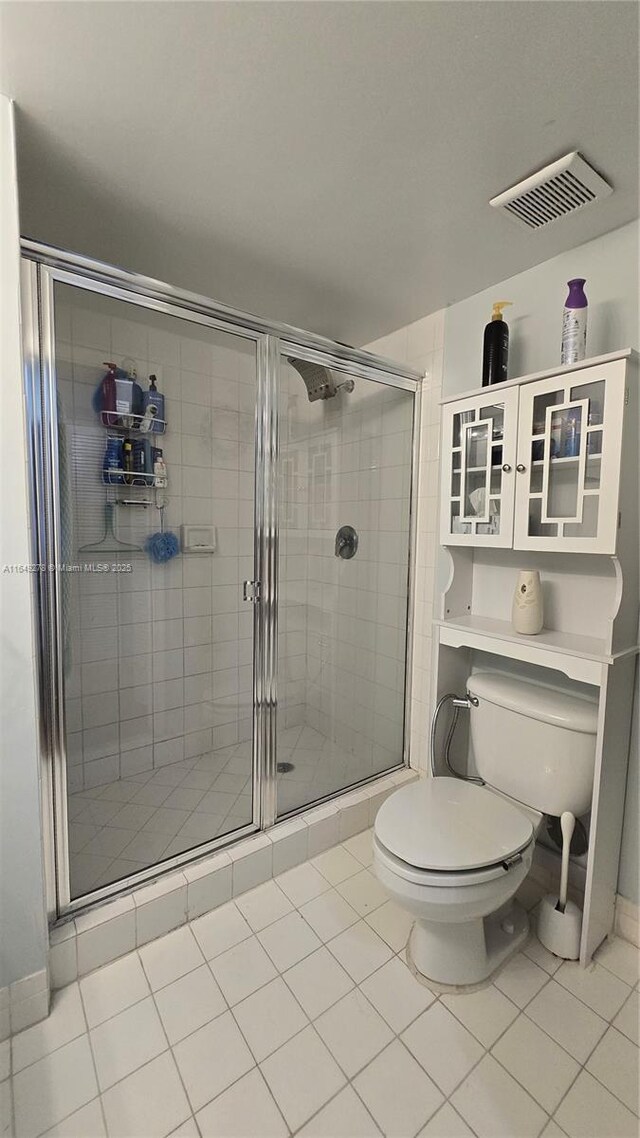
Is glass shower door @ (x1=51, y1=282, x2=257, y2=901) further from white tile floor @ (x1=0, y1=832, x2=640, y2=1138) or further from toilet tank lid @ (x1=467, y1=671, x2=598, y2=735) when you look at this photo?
toilet tank lid @ (x1=467, y1=671, x2=598, y2=735)

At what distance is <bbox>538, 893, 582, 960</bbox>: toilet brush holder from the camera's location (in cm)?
134

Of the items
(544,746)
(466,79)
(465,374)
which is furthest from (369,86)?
(544,746)

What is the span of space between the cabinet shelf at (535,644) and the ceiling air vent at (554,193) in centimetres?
119

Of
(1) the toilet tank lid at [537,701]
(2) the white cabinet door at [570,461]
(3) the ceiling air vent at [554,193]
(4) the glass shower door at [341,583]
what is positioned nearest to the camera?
(3) the ceiling air vent at [554,193]

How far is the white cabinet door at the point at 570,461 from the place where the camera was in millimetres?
1221

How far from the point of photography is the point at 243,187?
1.25 m

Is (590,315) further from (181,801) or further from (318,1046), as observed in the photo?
(181,801)

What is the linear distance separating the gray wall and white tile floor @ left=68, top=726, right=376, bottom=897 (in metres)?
1.00

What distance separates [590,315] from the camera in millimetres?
1446

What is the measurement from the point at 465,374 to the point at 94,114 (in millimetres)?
1357

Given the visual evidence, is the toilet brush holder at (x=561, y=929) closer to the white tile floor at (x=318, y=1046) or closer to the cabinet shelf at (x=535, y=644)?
the white tile floor at (x=318, y=1046)

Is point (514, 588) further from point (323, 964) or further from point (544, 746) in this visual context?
point (323, 964)

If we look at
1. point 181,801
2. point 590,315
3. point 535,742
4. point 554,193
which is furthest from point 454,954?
point 554,193

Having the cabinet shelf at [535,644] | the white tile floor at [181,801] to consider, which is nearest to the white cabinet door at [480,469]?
the cabinet shelf at [535,644]
